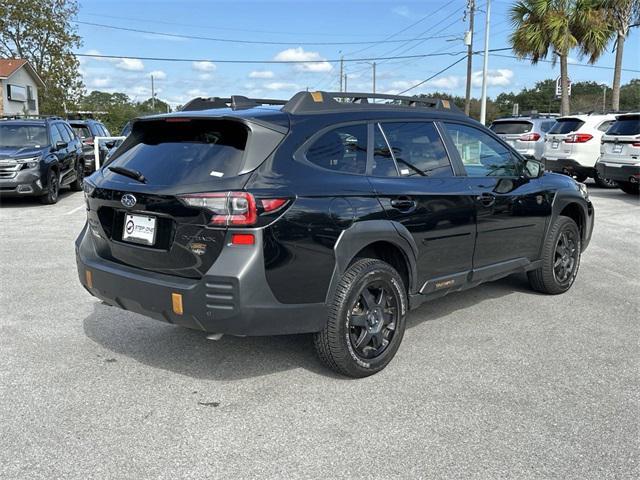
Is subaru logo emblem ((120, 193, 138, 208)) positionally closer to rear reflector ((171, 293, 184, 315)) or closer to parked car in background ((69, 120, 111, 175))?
rear reflector ((171, 293, 184, 315))

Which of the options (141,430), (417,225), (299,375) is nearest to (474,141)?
(417,225)

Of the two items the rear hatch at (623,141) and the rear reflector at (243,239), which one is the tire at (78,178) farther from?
the rear reflector at (243,239)

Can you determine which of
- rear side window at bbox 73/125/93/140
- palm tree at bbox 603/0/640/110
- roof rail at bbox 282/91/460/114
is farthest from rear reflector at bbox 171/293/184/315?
palm tree at bbox 603/0/640/110

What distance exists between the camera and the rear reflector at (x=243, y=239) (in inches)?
130

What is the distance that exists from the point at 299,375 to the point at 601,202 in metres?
10.9

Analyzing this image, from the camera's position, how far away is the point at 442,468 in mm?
2908

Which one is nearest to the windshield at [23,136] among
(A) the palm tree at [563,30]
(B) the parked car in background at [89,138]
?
(B) the parked car in background at [89,138]

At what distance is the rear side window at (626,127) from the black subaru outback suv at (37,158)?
11693 mm

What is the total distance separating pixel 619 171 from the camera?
12656mm

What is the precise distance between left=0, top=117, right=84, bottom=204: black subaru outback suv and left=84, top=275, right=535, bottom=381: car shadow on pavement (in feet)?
24.8

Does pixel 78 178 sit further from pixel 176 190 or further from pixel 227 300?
pixel 227 300

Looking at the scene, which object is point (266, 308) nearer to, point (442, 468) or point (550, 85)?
point (442, 468)

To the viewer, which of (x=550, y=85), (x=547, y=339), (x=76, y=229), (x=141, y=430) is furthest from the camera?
(x=550, y=85)

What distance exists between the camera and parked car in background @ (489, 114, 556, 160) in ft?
54.7
